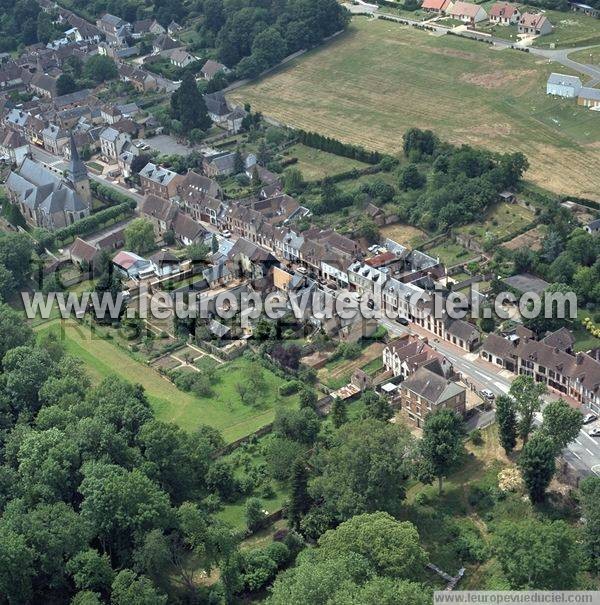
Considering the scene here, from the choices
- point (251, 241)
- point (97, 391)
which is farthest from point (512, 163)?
point (97, 391)

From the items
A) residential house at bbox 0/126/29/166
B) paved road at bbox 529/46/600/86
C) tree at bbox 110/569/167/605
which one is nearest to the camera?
tree at bbox 110/569/167/605

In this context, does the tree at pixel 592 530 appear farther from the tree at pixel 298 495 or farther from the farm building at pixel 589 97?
the farm building at pixel 589 97

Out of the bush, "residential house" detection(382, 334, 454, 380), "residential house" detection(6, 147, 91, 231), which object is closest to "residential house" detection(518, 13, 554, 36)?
"residential house" detection(6, 147, 91, 231)

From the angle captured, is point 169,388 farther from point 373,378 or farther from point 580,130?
point 580,130

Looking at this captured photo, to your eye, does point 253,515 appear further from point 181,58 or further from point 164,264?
point 181,58

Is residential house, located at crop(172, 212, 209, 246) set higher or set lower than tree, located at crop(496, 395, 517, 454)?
lower

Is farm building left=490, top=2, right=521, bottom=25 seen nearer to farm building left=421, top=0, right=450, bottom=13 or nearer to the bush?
farm building left=421, top=0, right=450, bottom=13

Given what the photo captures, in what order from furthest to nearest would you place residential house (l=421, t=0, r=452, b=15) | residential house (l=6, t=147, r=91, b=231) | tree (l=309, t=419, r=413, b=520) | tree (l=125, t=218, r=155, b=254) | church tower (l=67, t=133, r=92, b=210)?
1. residential house (l=421, t=0, r=452, b=15)
2. church tower (l=67, t=133, r=92, b=210)
3. residential house (l=6, t=147, r=91, b=231)
4. tree (l=125, t=218, r=155, b=254)
5. tree (l=309, t=419, r=413, b=520)
